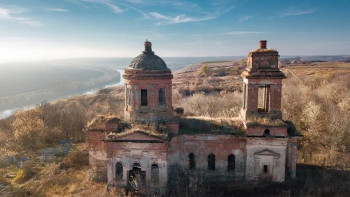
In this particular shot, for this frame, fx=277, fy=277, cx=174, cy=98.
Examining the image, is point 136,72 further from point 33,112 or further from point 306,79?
point 306,79

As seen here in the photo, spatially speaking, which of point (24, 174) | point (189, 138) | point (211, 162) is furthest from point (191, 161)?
point (24, 174)

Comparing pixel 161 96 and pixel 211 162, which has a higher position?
pixel 161 96

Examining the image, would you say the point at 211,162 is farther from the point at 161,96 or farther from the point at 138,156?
the point at 161,96

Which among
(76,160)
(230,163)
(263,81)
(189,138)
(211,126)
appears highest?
(263,81)

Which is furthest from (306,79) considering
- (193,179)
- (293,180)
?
(193,179)

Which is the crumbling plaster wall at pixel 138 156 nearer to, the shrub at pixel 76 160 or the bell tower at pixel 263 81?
the bell tower at pixel 263 81

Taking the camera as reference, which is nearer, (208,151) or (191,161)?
(208,151)

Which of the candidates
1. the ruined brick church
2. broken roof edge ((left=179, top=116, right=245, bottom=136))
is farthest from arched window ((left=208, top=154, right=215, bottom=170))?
broken roof edge ((left=179, top=116, right=245, bottom=136))
